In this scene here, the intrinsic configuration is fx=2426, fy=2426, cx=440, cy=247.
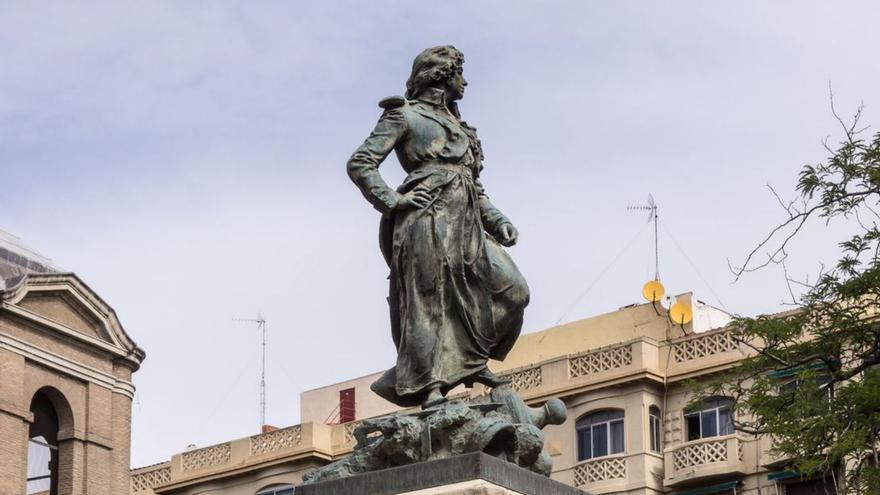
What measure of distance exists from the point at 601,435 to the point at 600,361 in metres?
1.62

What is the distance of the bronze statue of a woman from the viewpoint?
532 inches

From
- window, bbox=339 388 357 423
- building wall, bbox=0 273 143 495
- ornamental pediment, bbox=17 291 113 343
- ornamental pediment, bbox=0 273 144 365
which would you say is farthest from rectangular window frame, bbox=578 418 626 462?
window, bbox=339 388 357 423

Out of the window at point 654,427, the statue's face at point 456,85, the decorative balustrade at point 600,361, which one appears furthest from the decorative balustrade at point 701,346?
the statue's face at point 456,85

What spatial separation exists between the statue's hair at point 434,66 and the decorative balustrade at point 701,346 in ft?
122

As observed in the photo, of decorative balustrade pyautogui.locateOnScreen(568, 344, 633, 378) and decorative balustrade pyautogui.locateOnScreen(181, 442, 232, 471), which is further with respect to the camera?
decorative balustrade pyautogui.locateOnScreen(181, 442, 232, 471)

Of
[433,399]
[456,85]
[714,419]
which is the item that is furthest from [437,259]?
[714,419]

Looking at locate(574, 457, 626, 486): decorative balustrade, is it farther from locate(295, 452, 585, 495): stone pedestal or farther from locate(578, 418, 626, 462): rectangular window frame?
locate(295, 452, 585, 495): stone pedestal

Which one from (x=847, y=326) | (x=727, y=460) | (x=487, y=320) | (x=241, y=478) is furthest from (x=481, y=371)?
(x=241, y=478)

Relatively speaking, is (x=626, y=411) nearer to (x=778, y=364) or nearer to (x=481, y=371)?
(x=778, y=364)

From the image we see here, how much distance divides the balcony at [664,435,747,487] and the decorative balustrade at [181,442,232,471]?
13119mm

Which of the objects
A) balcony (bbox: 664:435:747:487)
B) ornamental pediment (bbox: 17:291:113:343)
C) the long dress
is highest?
ornamental pediment (bbox: 17:291:113:343)

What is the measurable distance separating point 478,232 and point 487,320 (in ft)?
1.72

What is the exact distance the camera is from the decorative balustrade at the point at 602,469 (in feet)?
171

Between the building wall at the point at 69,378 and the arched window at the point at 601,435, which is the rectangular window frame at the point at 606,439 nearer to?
the arched window at the point at 601,435
